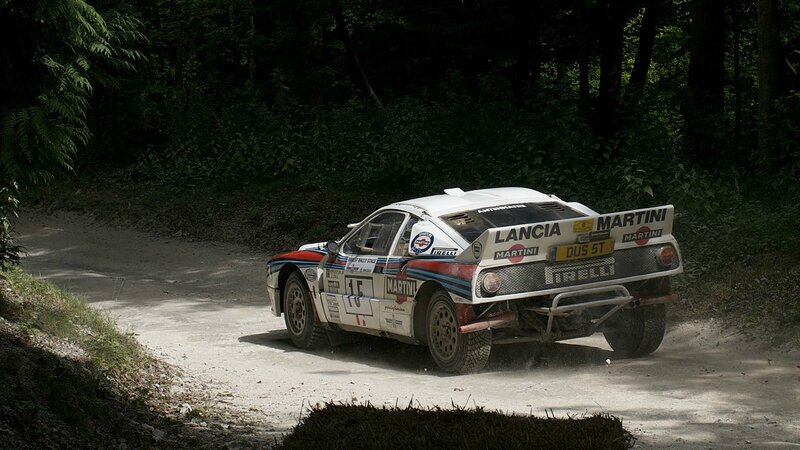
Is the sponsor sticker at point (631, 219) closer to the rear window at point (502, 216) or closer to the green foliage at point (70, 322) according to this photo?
the rear window at point (502, 216)

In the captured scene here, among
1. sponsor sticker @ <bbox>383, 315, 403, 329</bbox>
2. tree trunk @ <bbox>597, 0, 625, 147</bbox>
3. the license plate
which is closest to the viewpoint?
the license plate

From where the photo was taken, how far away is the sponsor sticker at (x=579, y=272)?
1032 centimetres

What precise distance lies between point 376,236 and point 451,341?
1.88 metres

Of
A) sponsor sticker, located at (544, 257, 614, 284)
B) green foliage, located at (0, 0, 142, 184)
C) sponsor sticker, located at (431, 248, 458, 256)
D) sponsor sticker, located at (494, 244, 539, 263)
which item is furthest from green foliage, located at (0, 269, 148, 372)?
sponsor sticker, located at (544, 257, 614, 284)

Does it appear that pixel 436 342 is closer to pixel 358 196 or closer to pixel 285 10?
pixel 358 196

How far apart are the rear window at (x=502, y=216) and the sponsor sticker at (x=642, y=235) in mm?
897

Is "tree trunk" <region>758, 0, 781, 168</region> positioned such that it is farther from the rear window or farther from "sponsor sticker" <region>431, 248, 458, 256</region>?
"sponsor sticker" <region>431, 248, 458, 256</region>

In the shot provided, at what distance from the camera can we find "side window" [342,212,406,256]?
11742 millimetres

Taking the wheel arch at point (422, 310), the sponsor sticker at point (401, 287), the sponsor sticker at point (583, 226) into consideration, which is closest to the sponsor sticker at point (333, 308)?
the sponsor sticker at point (401, 287)

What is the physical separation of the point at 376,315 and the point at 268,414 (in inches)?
103

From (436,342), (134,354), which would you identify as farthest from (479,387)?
(134,354)

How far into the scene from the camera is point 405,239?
1142 centimetres

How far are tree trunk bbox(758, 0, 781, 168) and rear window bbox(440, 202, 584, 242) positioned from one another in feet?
24.0

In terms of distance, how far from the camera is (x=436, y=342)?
1079cm
